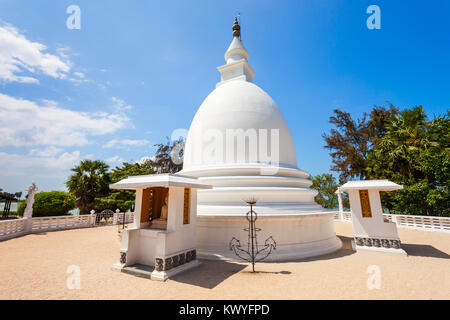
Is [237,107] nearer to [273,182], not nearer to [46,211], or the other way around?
[273,182]


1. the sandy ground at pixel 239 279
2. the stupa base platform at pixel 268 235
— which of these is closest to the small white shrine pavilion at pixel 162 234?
the sandy ground at pixel 239 279

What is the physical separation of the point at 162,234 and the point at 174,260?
3.17 feet

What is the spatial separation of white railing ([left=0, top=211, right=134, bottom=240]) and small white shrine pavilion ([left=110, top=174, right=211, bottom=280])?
4.76 meters

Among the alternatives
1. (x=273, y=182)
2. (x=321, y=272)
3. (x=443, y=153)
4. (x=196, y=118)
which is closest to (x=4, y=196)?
(x=196, y=118)

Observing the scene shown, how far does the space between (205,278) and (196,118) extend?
353 inches

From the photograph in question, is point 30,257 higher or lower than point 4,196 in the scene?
lower

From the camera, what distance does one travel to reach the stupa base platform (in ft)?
26.0

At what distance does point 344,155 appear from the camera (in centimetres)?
2542

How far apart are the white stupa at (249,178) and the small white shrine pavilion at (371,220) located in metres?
1.17

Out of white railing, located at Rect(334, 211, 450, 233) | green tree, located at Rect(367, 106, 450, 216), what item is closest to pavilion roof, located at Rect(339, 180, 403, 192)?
white railing, located at Rect(334, 211, 450, 233)

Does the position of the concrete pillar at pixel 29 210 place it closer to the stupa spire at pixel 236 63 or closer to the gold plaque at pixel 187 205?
the gold plaque at pixel 187 205

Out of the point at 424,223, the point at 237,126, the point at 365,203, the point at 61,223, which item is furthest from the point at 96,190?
the point at 424,223

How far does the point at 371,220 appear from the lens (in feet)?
29.6

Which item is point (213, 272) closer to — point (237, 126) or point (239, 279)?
point (239, 279)
